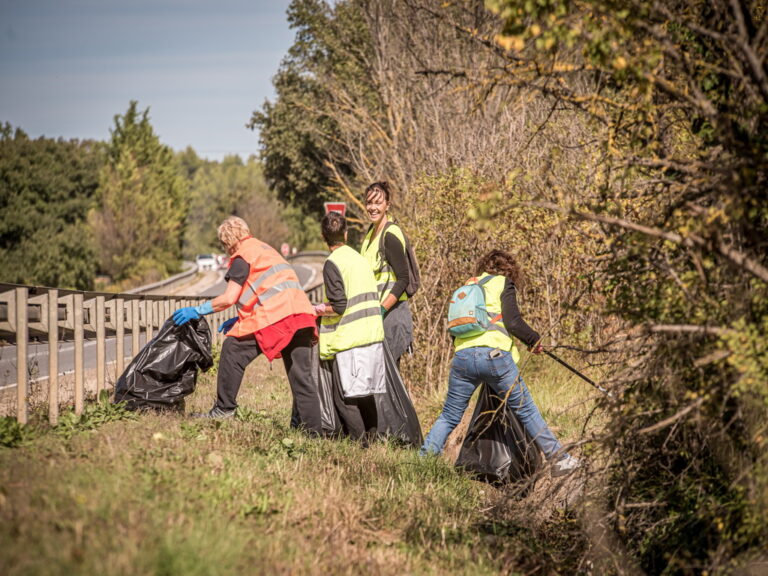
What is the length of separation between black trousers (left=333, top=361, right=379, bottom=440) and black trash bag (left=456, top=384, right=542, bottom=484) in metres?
0.74

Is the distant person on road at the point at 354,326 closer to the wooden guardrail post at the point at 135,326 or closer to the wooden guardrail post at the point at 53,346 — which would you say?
the wooden guardrail post at the point at 53,346

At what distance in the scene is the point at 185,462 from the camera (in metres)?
4.18

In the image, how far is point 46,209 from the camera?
52.8 metres

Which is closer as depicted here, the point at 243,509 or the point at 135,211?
the point at 243,509

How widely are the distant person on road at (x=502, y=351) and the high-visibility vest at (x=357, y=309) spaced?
644mm

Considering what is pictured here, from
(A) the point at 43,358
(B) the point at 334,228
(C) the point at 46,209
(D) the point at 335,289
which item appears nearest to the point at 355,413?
(D) the point at 335,289

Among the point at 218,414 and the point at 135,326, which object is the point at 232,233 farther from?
the point at 135,326

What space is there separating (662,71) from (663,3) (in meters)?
0.36

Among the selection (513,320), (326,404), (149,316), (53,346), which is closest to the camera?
(53,346)

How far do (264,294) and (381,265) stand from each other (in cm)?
Result: 96

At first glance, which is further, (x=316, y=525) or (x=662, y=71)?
(x=316, y=525)

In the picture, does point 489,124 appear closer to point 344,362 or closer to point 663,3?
point 344,362

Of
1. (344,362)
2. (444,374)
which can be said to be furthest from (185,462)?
(444,374)

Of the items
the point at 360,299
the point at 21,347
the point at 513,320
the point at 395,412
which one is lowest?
the point at 395,412
